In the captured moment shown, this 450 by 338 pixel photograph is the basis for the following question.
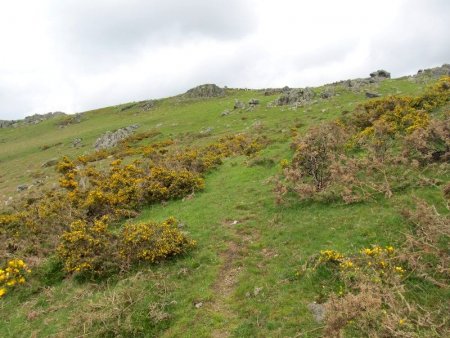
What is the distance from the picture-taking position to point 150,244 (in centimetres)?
1533

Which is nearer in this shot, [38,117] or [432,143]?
[432,143]

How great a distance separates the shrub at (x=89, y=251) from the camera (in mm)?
15117

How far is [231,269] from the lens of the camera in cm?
1407

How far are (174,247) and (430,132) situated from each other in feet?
41.0

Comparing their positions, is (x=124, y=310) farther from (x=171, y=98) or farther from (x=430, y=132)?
(x=171, y=98)

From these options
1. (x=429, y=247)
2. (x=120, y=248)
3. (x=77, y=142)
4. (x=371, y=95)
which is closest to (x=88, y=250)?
(x=120, y=248)

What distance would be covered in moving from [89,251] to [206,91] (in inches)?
3329

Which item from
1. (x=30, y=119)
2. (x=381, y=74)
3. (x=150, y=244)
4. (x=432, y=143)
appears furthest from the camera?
(x=30, y=119)

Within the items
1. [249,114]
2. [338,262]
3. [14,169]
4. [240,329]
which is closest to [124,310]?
[240,329]

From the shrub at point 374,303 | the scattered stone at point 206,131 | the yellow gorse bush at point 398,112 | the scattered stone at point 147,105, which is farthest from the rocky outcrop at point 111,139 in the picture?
the shrub at point 374,303

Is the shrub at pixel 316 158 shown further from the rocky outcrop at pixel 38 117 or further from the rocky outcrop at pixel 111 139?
the rocky outcrop at pixel 38 117

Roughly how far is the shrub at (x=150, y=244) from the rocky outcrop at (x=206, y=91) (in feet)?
264

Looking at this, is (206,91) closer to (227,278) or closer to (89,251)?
(89,251)

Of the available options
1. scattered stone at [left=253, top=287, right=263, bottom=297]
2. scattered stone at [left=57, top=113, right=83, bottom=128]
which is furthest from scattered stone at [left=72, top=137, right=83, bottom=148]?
scattered stone at [left=253, top=287, right=263, bottom=297]
